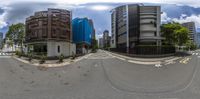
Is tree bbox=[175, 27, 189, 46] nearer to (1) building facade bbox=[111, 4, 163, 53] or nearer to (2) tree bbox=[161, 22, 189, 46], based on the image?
(2) tree bbox=[161, 22, 189, 46]

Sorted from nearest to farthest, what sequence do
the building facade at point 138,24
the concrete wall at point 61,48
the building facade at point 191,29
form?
the concrete wall at point 61,48, the building facade at point 138,24, the building facade at point 191,29

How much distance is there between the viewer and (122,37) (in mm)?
3445

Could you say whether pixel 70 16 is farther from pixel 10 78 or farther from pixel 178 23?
pixel 10 78

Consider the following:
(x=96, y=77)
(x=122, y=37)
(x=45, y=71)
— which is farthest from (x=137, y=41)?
(x=45, y=71)

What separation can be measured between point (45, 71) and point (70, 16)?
1510 millimetres

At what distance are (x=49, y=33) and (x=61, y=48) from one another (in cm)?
28

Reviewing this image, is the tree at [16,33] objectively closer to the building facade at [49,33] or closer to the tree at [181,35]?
the building facade at [49,33]

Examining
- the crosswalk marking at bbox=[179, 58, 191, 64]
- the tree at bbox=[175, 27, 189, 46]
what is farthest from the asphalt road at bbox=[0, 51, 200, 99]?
the tree at bbox=[175, 27, 189, 46]

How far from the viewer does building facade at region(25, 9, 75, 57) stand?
3.11m

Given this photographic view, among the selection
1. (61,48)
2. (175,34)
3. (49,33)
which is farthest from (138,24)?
(49,33)

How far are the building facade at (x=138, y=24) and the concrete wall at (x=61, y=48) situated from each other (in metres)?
0.79

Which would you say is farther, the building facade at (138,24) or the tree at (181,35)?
the tree at (181,35)

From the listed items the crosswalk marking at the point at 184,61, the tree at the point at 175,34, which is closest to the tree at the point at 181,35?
the tree at the point at 175,34

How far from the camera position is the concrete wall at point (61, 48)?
3.06m
